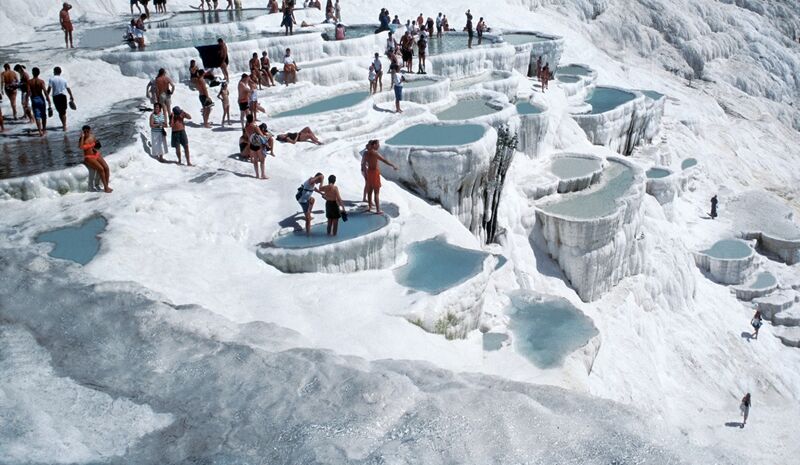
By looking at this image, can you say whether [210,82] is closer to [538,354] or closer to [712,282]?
[538,354]

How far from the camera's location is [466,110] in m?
16.9

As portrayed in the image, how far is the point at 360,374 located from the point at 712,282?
1653cm

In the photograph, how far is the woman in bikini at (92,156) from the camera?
32.8 ft

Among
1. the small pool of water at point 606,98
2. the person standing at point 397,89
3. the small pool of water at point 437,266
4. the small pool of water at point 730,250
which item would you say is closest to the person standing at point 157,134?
the small pool of water at point 437,266

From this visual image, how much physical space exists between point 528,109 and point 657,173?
15.8ft

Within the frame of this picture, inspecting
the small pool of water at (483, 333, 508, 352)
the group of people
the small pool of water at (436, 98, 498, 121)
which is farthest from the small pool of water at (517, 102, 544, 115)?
the group of people

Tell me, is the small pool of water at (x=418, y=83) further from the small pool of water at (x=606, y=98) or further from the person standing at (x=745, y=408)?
the person standing at (x=745, y=408)

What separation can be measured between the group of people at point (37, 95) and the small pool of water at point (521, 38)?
16411 mm

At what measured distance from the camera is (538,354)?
10.5m

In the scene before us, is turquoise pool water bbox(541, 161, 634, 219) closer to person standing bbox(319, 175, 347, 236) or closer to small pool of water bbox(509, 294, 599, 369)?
small pool of water bbox(509, 294, 599, 369)

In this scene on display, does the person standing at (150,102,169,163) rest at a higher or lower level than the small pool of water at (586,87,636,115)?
higher

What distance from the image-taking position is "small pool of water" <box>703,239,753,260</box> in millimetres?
19891

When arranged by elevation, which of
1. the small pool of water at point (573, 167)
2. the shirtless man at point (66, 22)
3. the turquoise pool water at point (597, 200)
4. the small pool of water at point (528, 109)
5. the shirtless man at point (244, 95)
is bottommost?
the turquoise pool water at point (597, 200)

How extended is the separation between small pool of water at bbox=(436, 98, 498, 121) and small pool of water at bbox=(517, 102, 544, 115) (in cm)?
178
